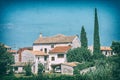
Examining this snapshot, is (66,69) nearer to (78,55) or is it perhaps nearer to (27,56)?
(78,55)

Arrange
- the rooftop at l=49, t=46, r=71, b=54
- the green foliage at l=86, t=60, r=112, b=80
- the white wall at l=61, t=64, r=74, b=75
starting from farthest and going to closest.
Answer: the rooftop at l=49, t=46, r=71, b=54, the white wall at l=61, t=64, r=74, b=75, the green foliage at l=86, t=60, r=112, b=80

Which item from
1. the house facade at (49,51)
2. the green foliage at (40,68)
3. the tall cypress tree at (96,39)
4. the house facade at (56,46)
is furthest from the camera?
the house facade at (56,46)

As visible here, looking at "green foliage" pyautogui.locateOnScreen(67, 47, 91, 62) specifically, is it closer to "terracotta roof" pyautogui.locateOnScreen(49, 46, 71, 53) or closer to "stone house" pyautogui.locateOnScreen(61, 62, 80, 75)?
"terracotta roof" pyautogui.locateOnScreen(49, 46, 71, 53)

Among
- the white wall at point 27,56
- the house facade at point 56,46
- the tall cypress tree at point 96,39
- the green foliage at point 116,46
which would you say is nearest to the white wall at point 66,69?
the house facade at point 56,46

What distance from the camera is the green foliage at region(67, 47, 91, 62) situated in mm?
37531

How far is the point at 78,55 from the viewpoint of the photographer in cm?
3753

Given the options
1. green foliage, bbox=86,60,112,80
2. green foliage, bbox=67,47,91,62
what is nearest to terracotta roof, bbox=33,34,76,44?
green foliage, bbox=67,47,91,62

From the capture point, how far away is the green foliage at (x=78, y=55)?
37531 millimetres

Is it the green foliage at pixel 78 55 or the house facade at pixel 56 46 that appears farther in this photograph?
the house facade at pixel 56 46

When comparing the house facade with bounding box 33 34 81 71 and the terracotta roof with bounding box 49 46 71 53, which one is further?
the house facade with bounding box 33 34 81 71

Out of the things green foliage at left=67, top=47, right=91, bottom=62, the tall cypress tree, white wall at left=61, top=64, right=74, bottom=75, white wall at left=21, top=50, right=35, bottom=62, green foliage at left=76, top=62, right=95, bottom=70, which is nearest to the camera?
green foliage at left=76, top=62, right=95, bottom=70

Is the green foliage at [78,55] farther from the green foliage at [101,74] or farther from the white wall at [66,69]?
the green foliage at [101,74]

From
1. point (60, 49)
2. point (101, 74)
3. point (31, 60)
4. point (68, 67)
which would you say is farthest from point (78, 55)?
point (101, 74)

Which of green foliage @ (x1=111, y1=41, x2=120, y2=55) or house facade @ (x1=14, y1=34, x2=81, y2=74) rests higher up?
house facade @ (x1=14, y1=34, x2=81, y2=74)
